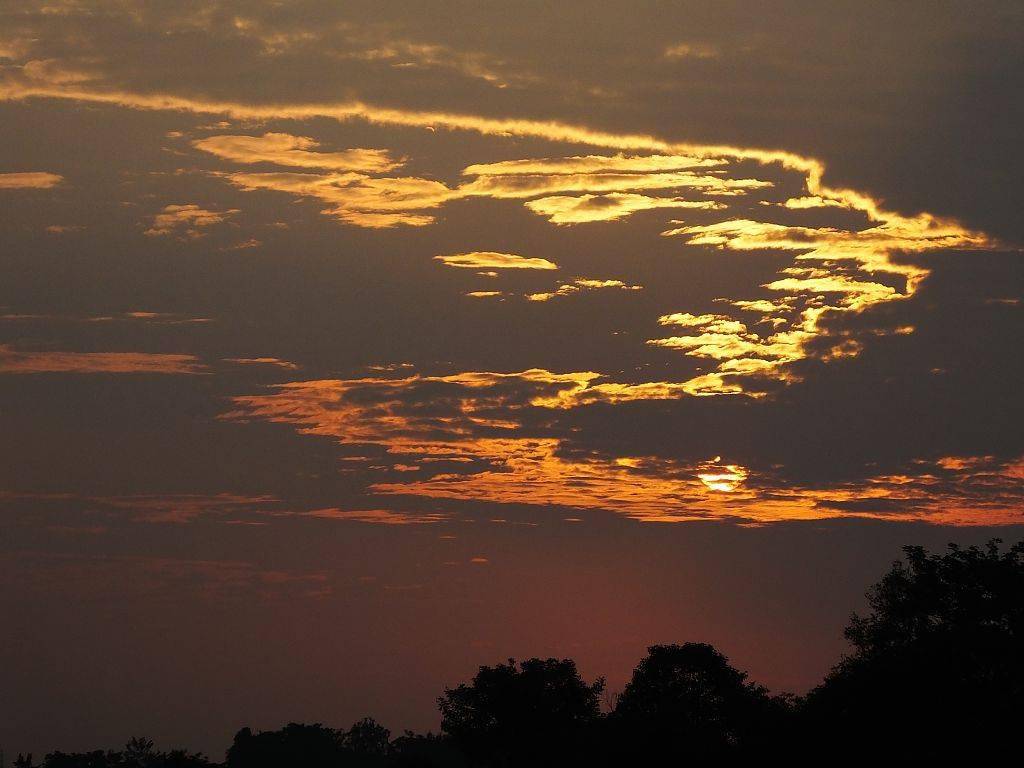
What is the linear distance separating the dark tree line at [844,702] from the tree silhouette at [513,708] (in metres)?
0.14

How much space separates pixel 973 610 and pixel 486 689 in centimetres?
6185

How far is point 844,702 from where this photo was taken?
67.8m

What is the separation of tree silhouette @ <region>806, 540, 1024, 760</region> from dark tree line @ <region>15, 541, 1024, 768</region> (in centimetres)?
9

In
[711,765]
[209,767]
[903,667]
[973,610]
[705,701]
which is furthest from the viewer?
[209,767]

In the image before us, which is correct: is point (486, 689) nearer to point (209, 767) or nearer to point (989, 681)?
point (209, 767)

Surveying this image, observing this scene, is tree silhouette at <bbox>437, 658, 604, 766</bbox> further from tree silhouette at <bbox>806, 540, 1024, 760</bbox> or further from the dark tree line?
tree silhouette at <bbox>806, 540, 1024, 760</bbox>

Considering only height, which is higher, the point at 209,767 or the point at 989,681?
the point at 989,681

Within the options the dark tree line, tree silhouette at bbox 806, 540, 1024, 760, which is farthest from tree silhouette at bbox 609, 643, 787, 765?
tree silhouette at bbox 806, 540, 1024, 760

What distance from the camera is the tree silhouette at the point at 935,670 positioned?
63.6m

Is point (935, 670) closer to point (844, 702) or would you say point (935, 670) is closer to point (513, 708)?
point (844, 702)

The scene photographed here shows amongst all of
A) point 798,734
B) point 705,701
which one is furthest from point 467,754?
point 798,734

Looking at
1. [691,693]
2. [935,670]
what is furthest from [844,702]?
[691,693]

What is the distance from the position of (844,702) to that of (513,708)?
70335 millimetres

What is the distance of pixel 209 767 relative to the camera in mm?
149250
